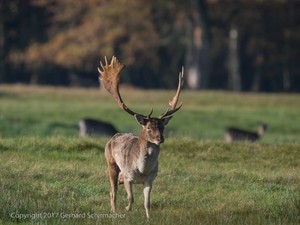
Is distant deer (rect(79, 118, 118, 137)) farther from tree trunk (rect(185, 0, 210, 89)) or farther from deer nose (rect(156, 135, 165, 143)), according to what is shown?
tree trunk (rect(185, 0, 210, 89))

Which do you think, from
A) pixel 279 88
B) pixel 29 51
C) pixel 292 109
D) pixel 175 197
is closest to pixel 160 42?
pixel 29 51

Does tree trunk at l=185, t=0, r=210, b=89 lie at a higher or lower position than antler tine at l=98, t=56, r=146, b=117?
higher

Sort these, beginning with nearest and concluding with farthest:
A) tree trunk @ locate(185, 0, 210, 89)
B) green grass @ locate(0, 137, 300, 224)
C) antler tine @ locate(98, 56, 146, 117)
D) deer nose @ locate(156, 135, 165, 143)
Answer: deer nose @ locate(156, 135, 165, 143) < green grass @ locate(0, 137, 300, 224) < antler tine @ locate(98, 56, 146, 117) < tree trunk @ locate(185, 0, 210, 89)

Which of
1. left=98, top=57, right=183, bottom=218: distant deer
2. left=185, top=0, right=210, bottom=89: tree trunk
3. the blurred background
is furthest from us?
the blurred background

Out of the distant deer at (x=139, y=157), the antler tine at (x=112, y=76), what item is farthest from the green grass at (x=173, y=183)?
the antler tine at (x=112, y=76)

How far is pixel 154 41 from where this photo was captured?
54.3 m

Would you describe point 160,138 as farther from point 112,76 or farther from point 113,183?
point 112,76

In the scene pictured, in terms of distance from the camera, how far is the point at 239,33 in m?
57.4

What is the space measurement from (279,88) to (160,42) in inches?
511

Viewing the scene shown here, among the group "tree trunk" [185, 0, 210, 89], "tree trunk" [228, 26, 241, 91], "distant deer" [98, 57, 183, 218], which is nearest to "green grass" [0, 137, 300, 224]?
"distant deer" [98, 57, 183, 218]

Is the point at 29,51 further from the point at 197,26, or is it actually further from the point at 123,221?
the point at 123,221

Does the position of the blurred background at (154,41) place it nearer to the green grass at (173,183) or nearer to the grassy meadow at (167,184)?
the grassy meadow at (167,184)

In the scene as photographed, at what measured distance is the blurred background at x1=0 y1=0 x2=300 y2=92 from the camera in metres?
52.4

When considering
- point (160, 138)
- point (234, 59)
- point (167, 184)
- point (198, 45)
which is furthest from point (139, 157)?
point (234, 59)
